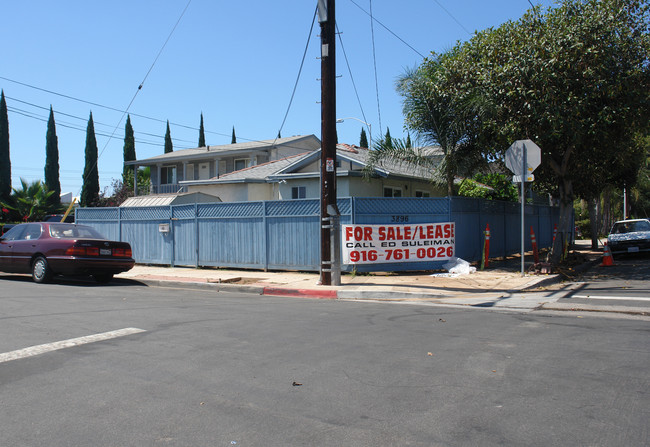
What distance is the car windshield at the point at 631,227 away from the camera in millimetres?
19812

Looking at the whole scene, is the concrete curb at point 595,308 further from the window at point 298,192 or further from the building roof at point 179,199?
the building roof at point 179,199

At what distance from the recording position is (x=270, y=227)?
49.2ft

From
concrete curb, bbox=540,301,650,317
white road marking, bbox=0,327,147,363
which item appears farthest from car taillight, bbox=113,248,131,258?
concrete curb, bbox=540,301,650,317

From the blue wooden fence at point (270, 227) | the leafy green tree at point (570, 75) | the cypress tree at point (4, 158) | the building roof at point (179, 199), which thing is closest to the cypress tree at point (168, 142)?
the cypress tree at point (4, 158)

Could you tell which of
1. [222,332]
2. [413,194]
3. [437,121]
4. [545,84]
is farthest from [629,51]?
[222,332]

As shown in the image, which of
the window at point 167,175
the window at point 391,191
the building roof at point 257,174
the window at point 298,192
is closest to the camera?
the window at point 298,192

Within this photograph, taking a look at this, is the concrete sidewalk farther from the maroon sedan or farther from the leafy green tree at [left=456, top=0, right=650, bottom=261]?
the leafy green tree at [left=456, top=0, right=650, bottom=261]

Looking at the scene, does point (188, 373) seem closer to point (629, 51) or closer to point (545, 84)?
point (545, 84)

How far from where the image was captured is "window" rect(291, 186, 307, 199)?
73.7 ft

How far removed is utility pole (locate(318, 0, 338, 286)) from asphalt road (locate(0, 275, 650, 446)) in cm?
409

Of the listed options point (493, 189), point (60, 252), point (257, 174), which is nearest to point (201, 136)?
point (257, 174)

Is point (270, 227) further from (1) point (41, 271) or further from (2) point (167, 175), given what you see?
(2) point (167, 175)

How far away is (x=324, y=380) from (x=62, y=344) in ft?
11.1

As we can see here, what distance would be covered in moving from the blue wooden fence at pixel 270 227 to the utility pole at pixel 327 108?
5.97ft
